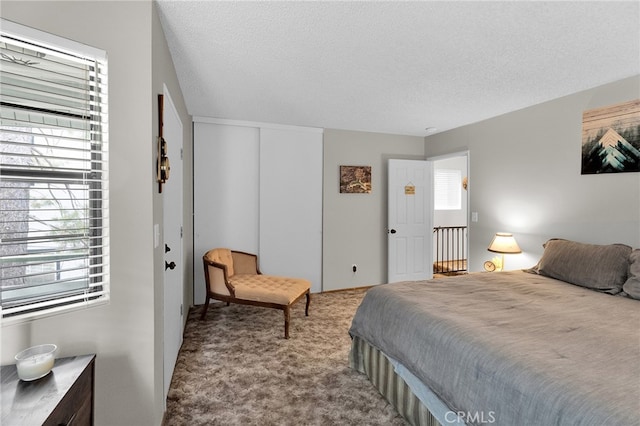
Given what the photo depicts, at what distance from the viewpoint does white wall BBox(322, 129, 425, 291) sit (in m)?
4.59

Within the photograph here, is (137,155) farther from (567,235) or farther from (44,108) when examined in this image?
(567,235)

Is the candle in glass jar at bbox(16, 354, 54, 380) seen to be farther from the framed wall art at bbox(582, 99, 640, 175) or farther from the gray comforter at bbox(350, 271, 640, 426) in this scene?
the framed wall art at bbox(582, 99, 640, 175)

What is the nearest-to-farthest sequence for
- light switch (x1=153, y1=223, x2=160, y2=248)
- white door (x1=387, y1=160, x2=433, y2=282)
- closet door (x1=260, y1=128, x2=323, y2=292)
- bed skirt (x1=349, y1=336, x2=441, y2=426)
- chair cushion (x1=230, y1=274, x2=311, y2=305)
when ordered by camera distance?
light switch (x1=153, y1=223, x2=160, y2=248) < bed skirt (x1=349, y1=336, x2=441, y2=426) < chair cushion (x1=230, y1=274, x2=311, y2=305) < closet door (x1=260, y1=128, x2=323, y2=292) < white door (x1=387, y1=160, x2=433, y2=282)

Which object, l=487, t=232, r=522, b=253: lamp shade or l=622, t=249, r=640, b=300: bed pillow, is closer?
l=622, t=249, r=640, b=300: bed pillow

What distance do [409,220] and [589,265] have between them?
8.38 feet

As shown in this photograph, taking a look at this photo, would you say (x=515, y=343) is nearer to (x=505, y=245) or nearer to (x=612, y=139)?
(x=505, y=245)

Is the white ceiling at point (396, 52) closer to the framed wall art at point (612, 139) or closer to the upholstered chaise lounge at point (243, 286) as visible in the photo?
the framed wall art at point (612, 139)

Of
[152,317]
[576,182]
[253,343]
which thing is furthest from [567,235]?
[152,317]

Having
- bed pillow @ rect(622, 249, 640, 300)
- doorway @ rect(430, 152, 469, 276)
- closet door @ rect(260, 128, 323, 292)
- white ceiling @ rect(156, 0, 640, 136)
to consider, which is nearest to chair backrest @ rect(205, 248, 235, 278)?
closet door @ rect(260, 128, 323, 292)

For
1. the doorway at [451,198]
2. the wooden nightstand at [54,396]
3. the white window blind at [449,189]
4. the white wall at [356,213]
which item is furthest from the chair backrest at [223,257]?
the white window blind at [449,189]

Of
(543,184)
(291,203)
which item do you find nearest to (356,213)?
(291,203)

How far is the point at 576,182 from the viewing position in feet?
9.93

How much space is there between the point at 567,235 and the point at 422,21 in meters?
2.62

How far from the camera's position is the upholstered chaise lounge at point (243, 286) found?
3174 mm
